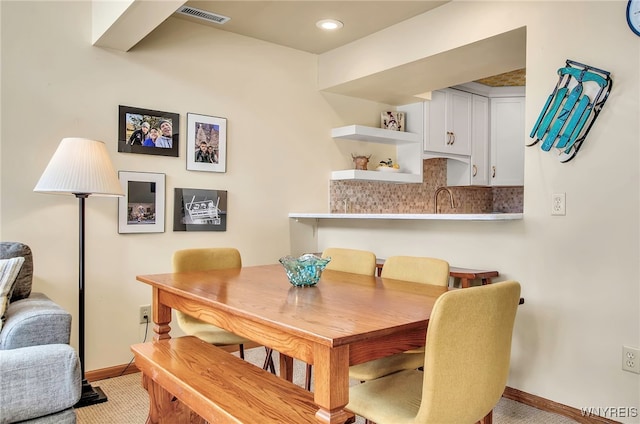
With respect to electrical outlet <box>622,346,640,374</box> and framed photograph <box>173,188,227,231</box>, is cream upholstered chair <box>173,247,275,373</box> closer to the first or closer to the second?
framed photograph <box>173,188,227,231</box>

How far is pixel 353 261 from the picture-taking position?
258 centimetres

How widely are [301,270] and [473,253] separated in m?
1.39

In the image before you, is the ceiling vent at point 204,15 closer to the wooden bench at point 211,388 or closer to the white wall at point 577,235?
the white wall at point 577,235

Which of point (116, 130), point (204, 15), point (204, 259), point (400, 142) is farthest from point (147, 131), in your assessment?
point (400, 142)

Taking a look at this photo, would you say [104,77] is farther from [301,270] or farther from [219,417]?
[219,417]

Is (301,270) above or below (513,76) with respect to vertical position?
below

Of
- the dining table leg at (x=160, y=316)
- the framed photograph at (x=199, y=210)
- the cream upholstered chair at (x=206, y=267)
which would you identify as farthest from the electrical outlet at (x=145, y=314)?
the dining table leg at (x=160, y=316)

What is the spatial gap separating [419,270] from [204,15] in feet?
7.73

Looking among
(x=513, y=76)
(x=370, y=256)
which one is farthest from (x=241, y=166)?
(x=513, y=76)

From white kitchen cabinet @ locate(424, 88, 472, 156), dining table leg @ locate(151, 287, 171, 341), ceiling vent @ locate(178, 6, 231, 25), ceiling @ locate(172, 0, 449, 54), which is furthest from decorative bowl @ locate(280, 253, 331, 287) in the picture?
white kitchen cabinet @ locate(424, 88, 472, 156)

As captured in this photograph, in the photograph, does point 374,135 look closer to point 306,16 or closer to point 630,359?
point 306,16

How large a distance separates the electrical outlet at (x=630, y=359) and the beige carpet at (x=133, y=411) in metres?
0.41

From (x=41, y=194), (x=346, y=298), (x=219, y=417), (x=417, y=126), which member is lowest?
(x=219, y=417)

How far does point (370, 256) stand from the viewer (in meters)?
2.49
